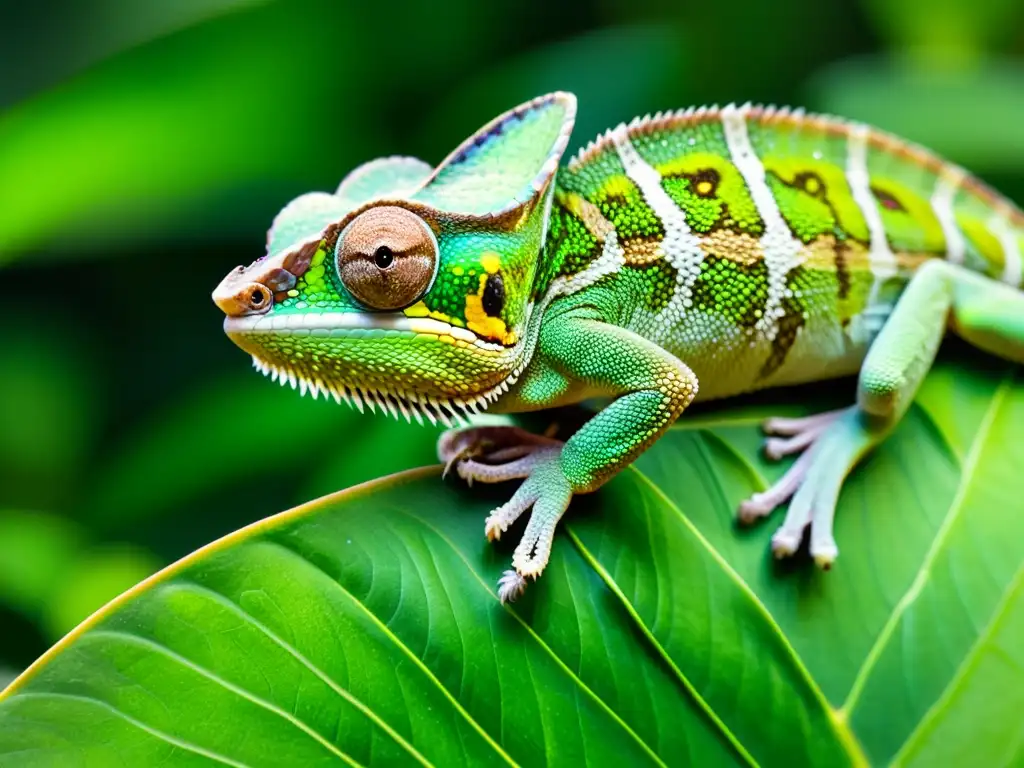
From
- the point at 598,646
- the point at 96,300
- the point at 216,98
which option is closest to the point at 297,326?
the point at 598,646

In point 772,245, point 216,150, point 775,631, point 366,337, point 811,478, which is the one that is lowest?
point 775,631

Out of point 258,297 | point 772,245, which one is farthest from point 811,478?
point 258,297

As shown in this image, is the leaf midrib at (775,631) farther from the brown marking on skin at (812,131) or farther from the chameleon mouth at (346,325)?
the brown marking on skin at (812,131)

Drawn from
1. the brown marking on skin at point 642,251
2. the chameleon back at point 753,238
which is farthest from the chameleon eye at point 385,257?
the brown marking on skin at point 642,251

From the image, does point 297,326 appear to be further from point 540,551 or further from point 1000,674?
point 1000,674

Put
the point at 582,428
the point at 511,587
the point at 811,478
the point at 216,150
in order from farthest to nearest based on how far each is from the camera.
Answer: the point at 216,150, the point at 811,478, the point at 582,428, the point at 511,587

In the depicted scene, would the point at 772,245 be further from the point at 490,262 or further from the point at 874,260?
the point at 490,262

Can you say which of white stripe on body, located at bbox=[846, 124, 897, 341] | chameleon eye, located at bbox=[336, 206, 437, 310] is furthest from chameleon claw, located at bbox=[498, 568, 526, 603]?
white stripe on body, located at bbox=[846, 124, 897, 341]
